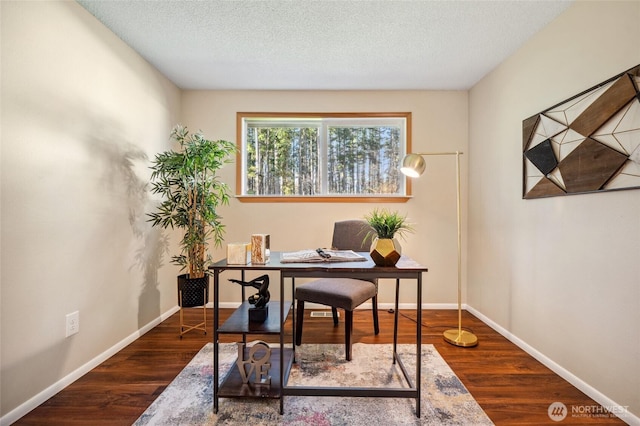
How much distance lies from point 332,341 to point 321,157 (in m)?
1.93

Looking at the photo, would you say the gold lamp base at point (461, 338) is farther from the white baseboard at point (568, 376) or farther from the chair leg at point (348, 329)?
the chair leg at point (348, 329)

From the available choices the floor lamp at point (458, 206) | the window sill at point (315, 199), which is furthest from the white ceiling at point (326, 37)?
the window sill at point (315, 199)

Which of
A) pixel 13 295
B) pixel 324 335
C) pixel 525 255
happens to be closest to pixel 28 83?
pixel 13 295

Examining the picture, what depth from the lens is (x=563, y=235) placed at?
188 cm

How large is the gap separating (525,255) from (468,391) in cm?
119

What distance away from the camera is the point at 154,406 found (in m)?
1.55

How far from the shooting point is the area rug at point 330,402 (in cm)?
144

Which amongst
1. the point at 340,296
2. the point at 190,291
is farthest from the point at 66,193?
the point at 340,296

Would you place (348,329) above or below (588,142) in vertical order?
below

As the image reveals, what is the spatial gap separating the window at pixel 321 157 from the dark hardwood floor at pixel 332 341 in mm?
1488

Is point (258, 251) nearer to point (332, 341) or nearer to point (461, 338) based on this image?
point (332, 341)

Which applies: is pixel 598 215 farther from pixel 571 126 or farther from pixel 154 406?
pixel 154 406

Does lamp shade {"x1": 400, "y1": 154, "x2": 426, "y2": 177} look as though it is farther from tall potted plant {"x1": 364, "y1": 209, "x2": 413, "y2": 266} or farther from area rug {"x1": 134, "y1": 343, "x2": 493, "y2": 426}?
area rug {"x1": 134, "y1": 343, "x2": 493, "y2": 426}

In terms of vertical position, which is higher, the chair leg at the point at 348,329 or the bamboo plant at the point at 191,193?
the bamboo plant at the point at 191,193
